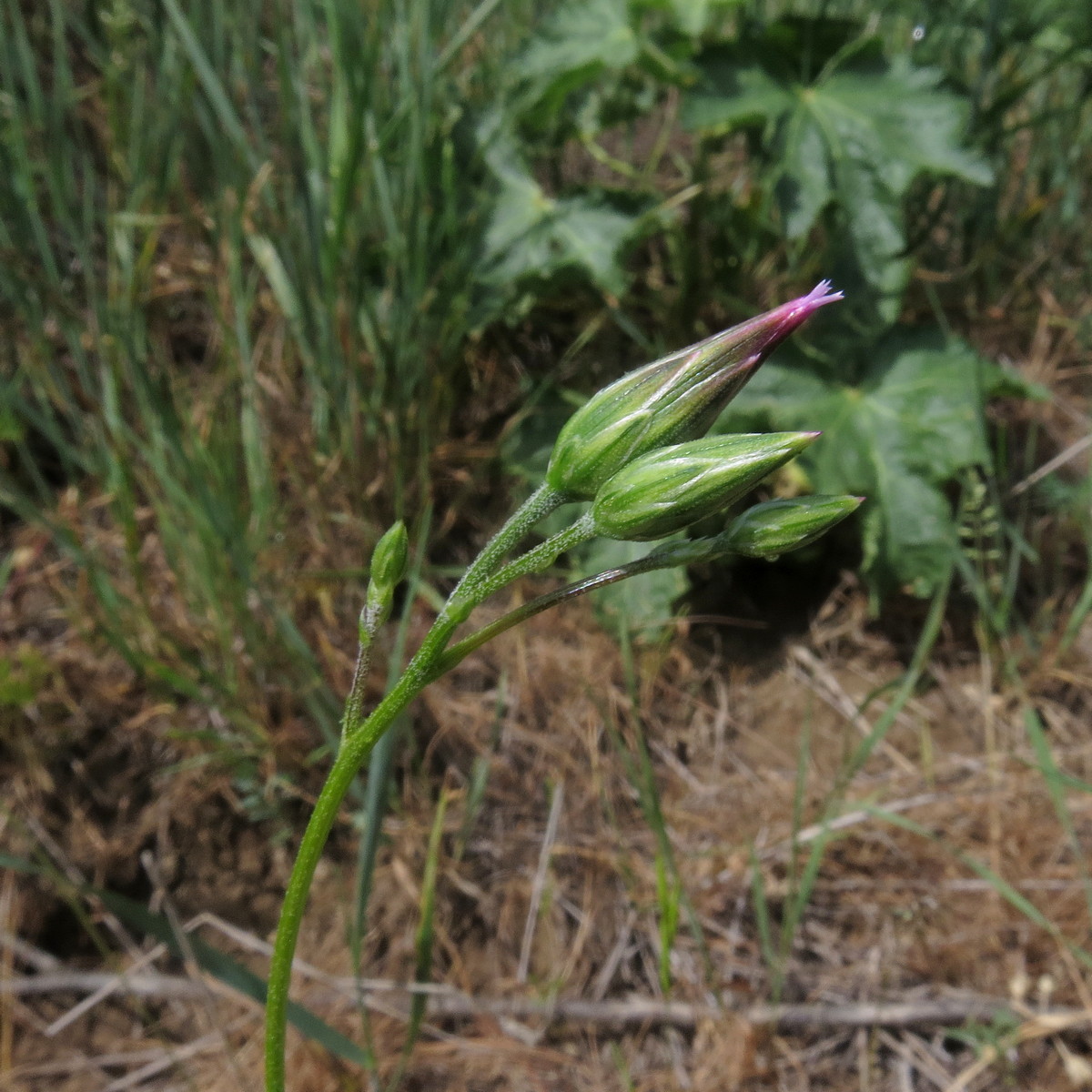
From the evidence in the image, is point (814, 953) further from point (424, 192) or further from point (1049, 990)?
point (424, 192)

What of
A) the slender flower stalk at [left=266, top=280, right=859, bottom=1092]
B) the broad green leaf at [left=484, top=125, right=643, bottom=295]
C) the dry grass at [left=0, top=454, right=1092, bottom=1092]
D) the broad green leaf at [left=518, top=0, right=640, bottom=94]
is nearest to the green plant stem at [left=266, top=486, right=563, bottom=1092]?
the slender flower stalk at [left=266, top=280, right=859, bottom=1092]

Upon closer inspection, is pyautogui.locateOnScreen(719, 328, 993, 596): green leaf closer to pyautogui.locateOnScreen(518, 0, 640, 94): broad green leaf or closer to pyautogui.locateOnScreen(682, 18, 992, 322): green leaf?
pyautogui.locateOnScreen(682, 18, 992, 322): green leaf

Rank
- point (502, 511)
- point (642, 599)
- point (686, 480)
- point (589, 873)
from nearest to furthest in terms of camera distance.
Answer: point (686, 480) < point (589, 873) < point (642, 599) < point (502, 511)

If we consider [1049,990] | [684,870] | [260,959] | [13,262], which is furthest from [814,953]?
[13,262]

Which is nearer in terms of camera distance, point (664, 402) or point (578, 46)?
point (664, 402)

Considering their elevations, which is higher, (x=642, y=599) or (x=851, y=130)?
(x=851, y=130)

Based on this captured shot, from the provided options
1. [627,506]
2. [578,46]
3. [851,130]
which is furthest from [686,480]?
[578,46]

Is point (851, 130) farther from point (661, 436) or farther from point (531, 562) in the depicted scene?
point (531, 562)
